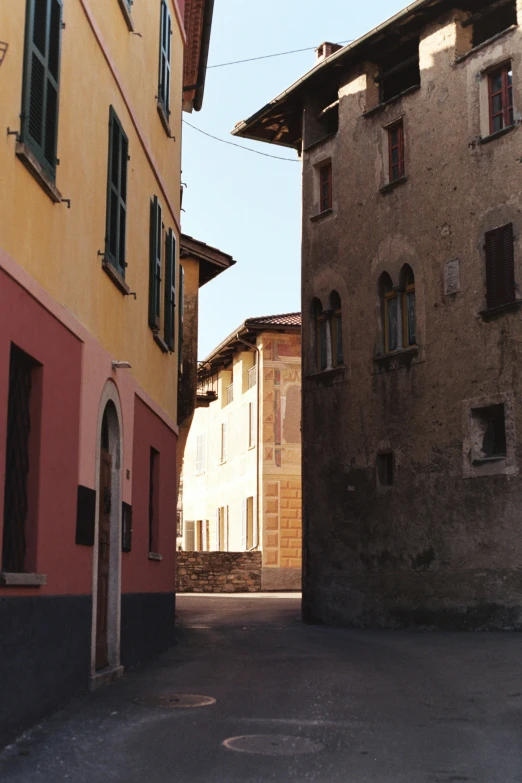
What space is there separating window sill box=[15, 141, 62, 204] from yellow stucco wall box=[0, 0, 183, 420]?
5 centimetres

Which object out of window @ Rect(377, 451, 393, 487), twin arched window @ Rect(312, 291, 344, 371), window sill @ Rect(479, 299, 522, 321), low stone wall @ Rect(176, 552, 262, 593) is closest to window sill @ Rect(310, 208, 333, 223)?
twin arched window @ Rect(312, 291, 344, 371)

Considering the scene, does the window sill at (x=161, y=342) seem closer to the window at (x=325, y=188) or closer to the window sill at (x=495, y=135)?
the window sill at (x=495, y=135)

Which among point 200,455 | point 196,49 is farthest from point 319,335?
point 200,455

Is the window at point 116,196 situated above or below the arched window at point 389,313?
below

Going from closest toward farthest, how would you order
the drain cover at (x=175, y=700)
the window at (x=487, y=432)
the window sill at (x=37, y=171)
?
the window sill at (x=37, y=171) → the drain cover at (x=175, y=700) → the window at (x=487, y=432)

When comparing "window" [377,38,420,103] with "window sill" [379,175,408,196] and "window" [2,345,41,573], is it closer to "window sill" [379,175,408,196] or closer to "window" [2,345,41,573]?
"window sill" [379,175,408,196]

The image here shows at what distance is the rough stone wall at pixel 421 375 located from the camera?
1738 cm

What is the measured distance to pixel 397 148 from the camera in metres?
20.4

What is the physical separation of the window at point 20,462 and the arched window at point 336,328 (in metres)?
13.9

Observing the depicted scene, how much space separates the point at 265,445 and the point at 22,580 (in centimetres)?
2861

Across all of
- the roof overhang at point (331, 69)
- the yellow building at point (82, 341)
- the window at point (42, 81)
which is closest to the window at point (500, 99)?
the roof overhang at point (331, 69)

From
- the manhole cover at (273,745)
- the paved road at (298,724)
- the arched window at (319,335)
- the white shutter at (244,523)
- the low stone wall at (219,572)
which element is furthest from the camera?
the white shutter at (244,523)

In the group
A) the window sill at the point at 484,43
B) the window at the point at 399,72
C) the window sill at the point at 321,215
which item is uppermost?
the window at the point at 399,72

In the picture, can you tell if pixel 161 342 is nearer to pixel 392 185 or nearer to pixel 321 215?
pixel 392 185
